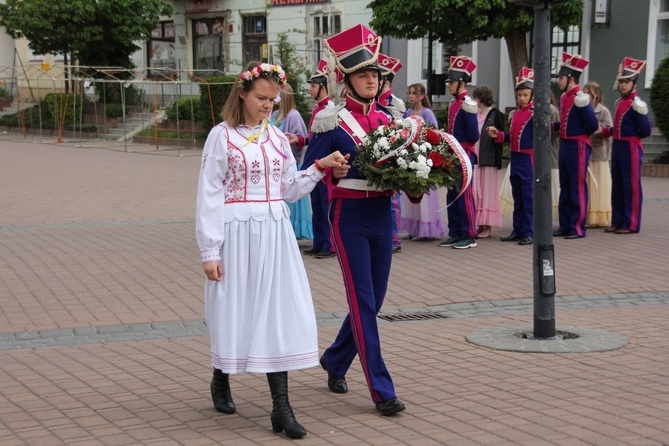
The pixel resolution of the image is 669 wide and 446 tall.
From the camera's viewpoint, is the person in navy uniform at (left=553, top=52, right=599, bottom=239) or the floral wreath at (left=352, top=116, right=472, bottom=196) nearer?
the floral wreath at (left=352, top=116, right=472, bottom=196)

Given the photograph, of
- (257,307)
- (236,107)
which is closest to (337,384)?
(257,307)

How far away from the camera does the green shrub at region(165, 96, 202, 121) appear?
30219 millimetres

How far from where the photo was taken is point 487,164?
12.1m

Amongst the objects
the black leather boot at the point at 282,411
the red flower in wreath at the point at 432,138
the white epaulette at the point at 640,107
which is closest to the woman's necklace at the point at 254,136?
the red flower in wreath at the point at 432,138

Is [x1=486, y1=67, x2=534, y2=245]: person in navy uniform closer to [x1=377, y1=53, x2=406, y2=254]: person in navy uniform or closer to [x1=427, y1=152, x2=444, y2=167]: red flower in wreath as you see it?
[x1=377, y1=53, x2=406, y2=254]: person in navy uniform

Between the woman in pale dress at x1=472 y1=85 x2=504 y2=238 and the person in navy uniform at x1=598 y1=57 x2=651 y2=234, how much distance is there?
4.93 feet

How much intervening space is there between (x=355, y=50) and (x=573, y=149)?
7.16 meters

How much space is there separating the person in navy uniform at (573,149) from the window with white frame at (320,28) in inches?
809

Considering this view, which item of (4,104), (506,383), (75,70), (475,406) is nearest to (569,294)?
(506,383)

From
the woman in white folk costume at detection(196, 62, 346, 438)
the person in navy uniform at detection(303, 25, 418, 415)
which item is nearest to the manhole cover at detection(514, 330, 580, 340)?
the person in navy uniform at detection(303, 25, 418, 415)

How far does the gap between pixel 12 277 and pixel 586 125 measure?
21.8ft

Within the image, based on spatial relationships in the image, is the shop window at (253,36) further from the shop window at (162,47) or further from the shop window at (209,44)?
the shop window at (162,47)

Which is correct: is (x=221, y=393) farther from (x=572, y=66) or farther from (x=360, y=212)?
(x=572, y=66)

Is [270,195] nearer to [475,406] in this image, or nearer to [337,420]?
[337,420]
